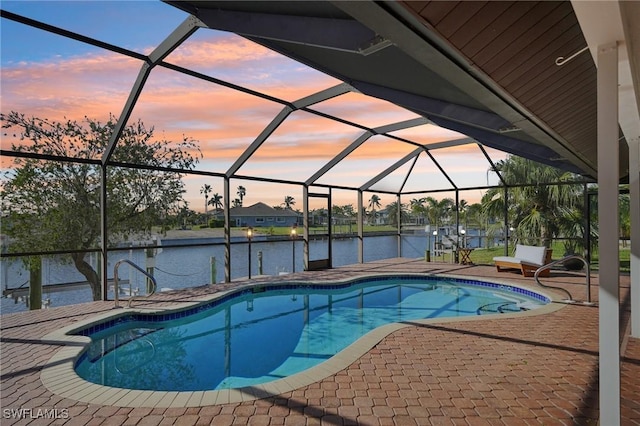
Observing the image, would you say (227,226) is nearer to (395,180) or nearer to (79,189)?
(79,189)

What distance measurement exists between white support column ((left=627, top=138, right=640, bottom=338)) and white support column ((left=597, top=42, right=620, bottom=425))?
2.18m

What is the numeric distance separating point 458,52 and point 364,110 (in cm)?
590

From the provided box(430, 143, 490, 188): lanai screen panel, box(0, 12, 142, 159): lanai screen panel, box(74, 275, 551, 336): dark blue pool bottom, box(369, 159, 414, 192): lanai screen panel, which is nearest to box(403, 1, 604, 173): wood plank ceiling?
box(0, 12, 142, 159): lanai screen panel

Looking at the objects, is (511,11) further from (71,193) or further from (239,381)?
(71,193)

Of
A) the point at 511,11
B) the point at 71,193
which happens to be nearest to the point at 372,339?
the point at 511,11

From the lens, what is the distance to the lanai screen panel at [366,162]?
10.6m

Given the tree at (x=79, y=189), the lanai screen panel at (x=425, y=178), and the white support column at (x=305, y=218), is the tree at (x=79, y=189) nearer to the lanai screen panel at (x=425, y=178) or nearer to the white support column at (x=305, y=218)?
the white support column at (x=305, y=218)

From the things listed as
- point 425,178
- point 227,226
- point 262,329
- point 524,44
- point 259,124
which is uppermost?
point 259,124

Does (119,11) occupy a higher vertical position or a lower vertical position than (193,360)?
higher

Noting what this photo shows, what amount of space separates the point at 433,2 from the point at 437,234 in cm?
1249

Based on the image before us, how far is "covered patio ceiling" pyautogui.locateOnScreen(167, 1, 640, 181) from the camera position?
2.17 metres

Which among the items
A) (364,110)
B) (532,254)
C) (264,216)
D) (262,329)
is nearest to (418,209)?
(264,216)

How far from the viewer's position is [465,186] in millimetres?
12516

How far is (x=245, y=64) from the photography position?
6035 mm
